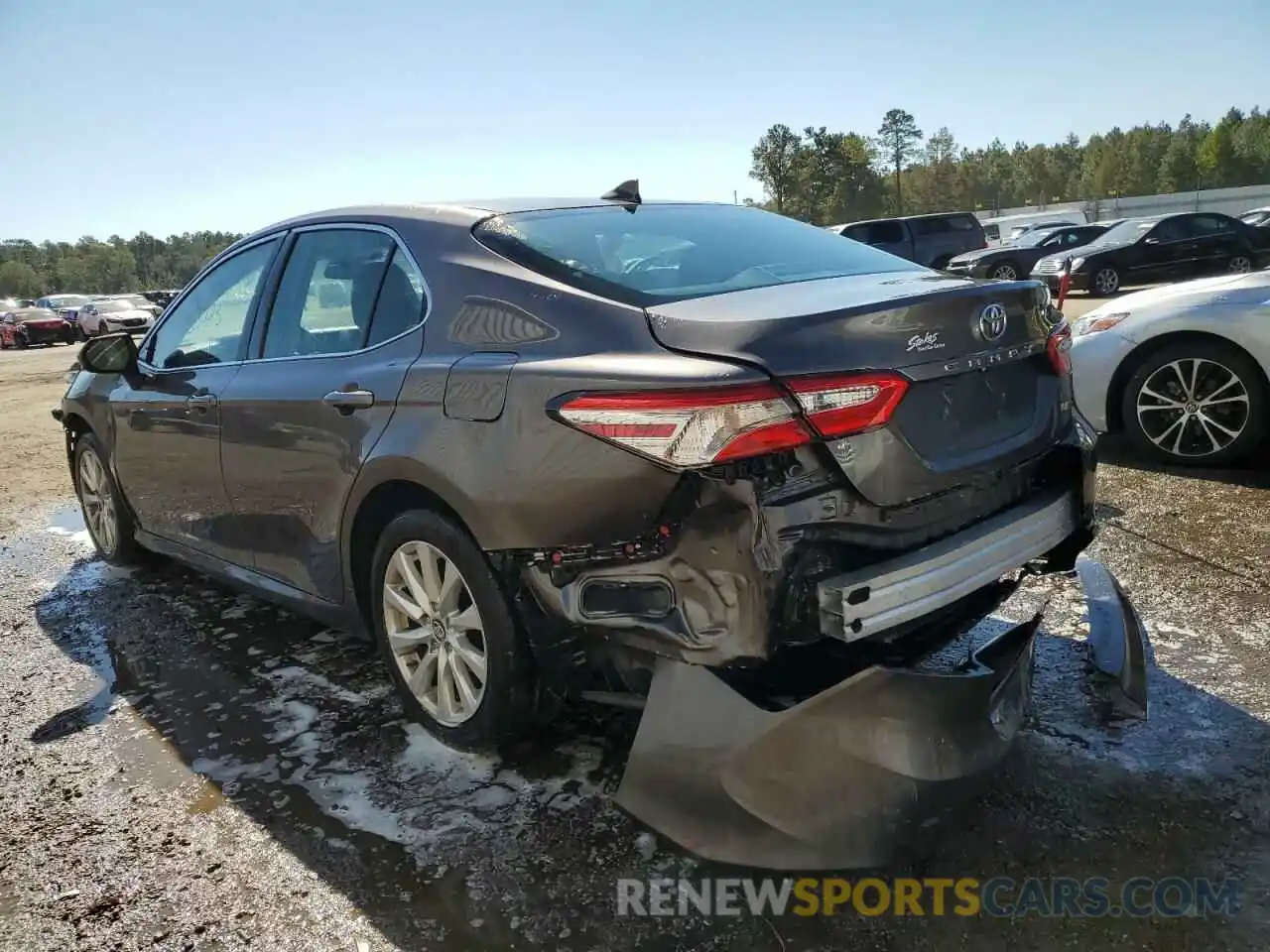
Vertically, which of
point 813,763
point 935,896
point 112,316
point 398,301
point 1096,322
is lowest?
point 935,896

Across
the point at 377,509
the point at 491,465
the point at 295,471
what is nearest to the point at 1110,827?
the point at 491,465

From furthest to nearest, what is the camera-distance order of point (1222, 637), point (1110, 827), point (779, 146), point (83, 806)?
point (779, 146), point (1222, 637), point (83, 806), point (1110, 827)

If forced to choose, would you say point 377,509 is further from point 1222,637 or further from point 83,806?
point 1222,637

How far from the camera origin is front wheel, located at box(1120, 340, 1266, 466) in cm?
539

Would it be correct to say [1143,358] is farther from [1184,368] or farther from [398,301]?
[398,301]

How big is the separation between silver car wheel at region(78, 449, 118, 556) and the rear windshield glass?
10.7ft

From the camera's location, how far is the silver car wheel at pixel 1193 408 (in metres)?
5.47

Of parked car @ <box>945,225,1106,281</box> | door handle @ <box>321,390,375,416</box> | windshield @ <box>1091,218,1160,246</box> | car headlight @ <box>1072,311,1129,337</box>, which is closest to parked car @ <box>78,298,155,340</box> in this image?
parked car @ <box>945,225,1106,281</box>

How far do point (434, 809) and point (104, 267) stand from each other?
504 ft

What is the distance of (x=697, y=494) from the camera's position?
7.01 ft

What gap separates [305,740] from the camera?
319cm

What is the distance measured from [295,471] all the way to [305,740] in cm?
90

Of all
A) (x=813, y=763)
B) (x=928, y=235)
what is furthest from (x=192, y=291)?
(x=928, y=235)

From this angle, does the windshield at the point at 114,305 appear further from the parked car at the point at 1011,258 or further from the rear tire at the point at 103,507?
the rear tire at the point at 103,507
